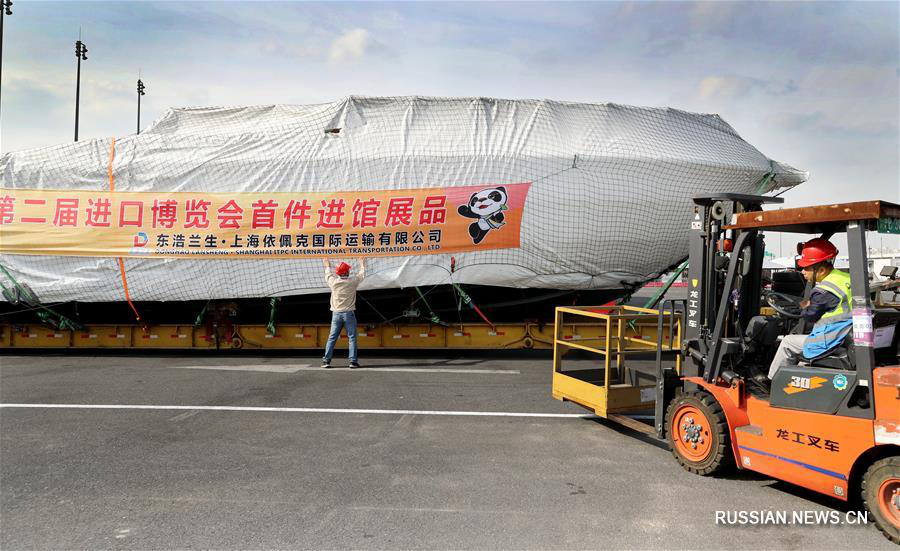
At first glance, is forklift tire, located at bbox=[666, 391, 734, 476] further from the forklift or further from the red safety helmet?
the red safety helmet

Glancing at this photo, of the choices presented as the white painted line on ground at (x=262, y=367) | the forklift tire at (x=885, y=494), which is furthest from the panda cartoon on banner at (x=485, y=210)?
the forklift tire at (x=885, y=494)

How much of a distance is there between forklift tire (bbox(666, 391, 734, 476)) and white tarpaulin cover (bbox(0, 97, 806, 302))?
5.09 metres

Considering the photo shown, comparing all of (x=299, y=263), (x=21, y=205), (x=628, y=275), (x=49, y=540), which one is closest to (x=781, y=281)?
(x=628, y=275)

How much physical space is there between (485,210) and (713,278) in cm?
510

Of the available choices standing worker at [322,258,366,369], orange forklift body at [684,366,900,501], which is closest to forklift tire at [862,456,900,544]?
orange forklift body at [684,366,900,501]

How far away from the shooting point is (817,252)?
4.27 meters

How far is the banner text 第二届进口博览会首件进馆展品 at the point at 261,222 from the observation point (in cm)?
969

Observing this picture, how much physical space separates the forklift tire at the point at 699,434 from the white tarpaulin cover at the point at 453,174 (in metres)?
5.09

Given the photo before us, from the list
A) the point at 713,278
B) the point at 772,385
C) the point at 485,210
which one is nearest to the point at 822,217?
the point at 713,278

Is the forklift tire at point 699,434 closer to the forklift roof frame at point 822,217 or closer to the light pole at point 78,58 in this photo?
the forklift roof frame at point 822,217

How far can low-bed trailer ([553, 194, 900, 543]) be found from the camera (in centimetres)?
360

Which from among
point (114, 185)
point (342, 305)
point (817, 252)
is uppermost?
point (114, 185)

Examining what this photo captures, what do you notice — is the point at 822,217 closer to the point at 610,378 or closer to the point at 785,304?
the point at 785,304

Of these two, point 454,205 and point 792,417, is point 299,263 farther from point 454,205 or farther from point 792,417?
point 792,417
